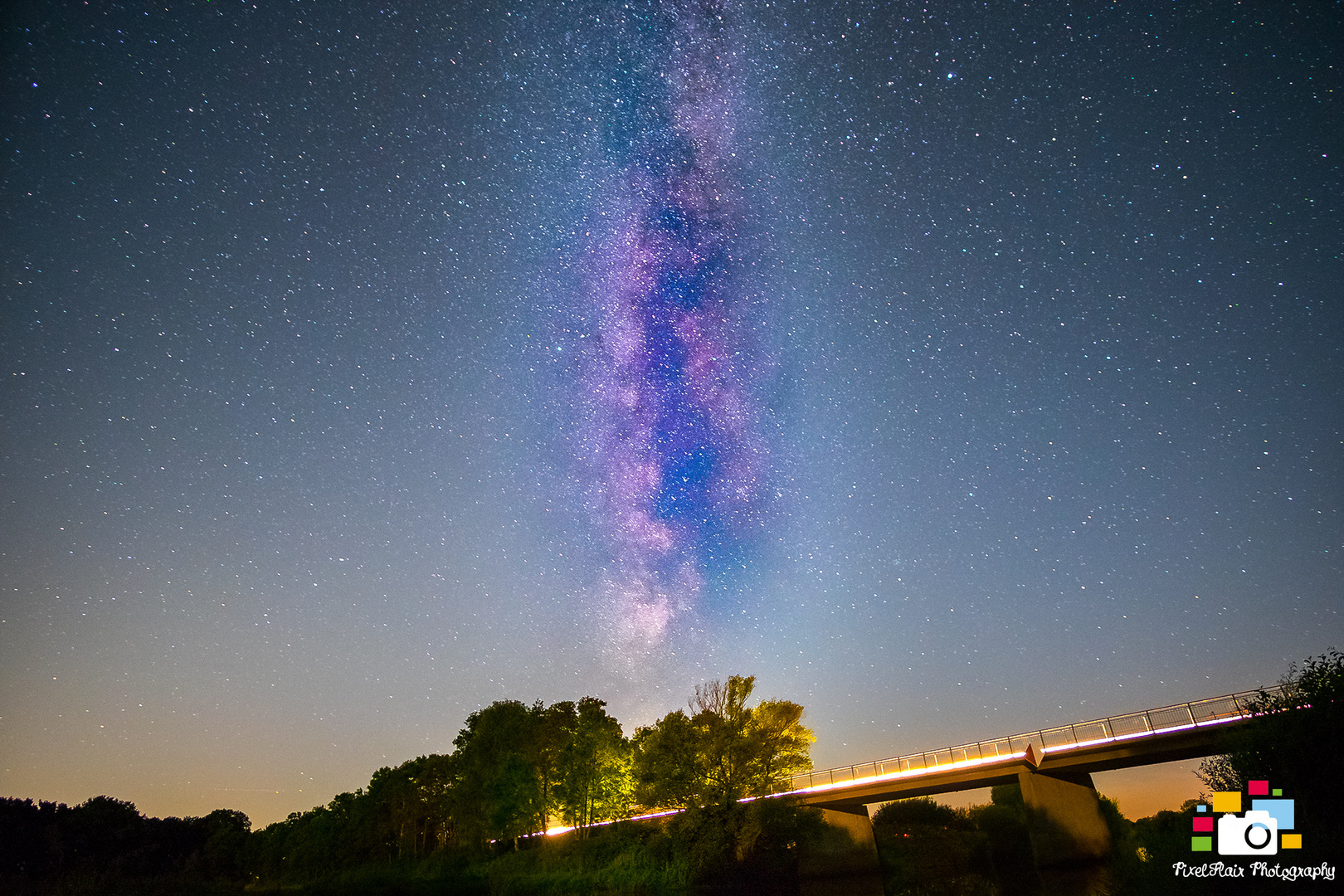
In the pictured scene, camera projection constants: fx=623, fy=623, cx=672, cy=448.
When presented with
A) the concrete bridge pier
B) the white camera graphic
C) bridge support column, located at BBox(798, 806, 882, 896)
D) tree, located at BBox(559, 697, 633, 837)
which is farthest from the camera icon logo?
tree, located at BBox(559, 697, 633, 837)

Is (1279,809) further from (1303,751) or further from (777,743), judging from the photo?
(777,743)

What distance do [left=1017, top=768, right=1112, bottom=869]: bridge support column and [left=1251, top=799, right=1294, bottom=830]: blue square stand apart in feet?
68.7

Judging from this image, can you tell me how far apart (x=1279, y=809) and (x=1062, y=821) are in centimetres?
2244

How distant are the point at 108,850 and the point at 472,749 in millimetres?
24472

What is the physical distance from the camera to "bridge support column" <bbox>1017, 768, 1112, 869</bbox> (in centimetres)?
3625

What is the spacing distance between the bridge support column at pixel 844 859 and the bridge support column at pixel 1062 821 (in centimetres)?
1361

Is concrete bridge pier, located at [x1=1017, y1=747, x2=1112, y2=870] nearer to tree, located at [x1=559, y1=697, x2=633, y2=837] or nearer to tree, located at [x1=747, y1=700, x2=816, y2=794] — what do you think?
tree, located at [x1=747, y1=700, x2=816, y2=794]

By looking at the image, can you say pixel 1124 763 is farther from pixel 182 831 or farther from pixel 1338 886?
pixel 182 831

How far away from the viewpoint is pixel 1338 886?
1438 centimetres

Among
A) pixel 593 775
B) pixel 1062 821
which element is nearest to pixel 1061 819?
pixel 1062 821

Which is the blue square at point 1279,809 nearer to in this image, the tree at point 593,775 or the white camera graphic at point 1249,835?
the white camera graphic at point 1249,835

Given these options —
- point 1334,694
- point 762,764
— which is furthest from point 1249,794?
point 762,764

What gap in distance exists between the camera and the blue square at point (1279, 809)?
1762cm

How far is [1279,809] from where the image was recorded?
18219mm
